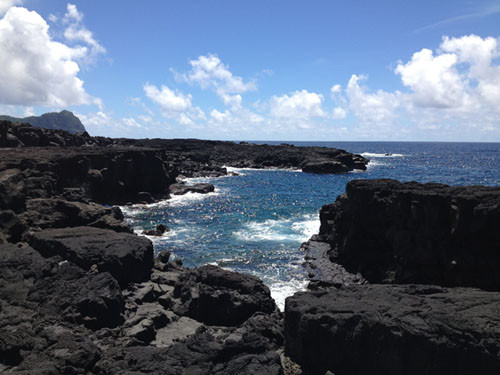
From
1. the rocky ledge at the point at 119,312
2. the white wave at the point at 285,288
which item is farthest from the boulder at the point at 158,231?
the white wave at the point at 285,288

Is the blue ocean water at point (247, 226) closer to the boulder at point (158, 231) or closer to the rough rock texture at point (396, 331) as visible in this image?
the boulder at point (158, 231)

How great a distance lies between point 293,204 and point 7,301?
46.5 meters

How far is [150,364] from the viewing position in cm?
1260

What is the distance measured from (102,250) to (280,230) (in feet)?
79.4

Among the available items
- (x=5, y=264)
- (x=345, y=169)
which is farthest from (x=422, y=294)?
(x=345, y=169)

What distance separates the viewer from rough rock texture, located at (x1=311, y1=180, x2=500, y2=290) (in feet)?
65.5

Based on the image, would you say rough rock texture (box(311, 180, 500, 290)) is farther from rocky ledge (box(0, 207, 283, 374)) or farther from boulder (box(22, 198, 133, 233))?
boulder (box(22, 198, 133, 233))

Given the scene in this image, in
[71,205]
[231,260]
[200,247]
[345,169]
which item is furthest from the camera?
[345,169]

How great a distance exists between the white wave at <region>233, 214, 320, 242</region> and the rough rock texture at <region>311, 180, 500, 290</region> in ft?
28.5

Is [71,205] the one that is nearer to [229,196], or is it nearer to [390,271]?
[390,271]

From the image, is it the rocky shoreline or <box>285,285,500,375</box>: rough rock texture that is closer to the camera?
<box>285,285,500,375</box>: rough rock texture

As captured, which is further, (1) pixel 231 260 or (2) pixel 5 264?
(1) pixel 231 260

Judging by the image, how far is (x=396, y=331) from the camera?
12391 mm

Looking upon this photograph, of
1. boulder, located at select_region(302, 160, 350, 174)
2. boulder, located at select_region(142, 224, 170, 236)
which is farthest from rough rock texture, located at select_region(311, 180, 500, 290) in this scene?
boulder, located at select_region(302, 160, 350, 174)
